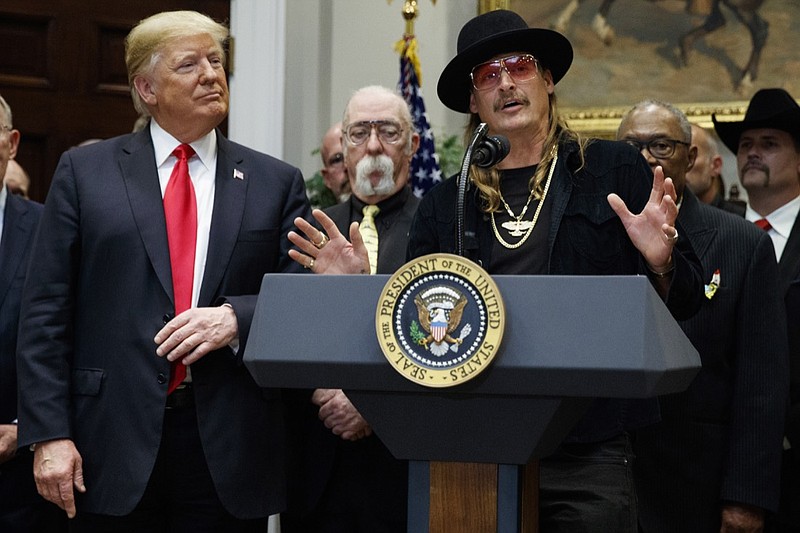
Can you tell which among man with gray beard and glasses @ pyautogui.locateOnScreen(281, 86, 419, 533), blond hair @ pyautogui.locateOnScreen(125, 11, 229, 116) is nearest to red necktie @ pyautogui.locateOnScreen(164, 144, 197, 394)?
blond hair @ pyautogui.locateOnScreen(125, 11, 229, 116)

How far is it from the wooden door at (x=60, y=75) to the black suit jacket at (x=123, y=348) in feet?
9.32

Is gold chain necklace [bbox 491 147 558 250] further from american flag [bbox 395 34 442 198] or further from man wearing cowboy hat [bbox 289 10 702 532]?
american flag [bbox 395 34 442 198]

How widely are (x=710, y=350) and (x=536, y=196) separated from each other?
94cm

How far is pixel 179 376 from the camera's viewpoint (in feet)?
9.96

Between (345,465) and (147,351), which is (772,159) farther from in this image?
(147,351)

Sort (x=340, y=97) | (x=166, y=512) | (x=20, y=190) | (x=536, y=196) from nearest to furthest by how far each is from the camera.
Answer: (x=536, y=196), (x=166, y=512), (x=20, y=190), (x=340, y=97)

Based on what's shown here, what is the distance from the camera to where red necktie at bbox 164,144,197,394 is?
3033 mm

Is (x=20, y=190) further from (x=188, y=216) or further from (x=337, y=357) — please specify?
(x=337, y=357)

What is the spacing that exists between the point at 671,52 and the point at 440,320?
4562mm

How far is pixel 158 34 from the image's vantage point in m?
3.24

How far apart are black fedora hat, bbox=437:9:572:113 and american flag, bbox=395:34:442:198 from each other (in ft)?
7.95

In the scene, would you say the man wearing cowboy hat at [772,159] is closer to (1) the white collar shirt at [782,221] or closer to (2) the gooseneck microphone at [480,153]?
(1) the white collar shirt at [782,221]

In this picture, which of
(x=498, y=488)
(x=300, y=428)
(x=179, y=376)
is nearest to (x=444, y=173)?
(x=300, y=428)

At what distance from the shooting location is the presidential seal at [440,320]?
1.91 meters
